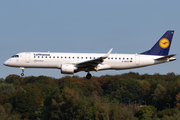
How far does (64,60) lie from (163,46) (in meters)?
17.0

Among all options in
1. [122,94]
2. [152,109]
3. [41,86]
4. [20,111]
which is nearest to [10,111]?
[20,111]

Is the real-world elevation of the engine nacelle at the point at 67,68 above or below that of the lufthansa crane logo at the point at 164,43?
below

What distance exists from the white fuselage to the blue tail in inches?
101

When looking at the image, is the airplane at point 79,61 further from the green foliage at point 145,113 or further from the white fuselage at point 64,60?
the green foliage at point 145,113

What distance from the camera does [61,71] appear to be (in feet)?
157

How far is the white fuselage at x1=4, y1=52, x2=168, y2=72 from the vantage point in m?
48.7

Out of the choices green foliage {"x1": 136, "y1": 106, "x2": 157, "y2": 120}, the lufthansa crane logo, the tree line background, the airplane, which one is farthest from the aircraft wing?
green foliage {"x1": 136, "y1": 106, "x2": 157, "y2": 120}

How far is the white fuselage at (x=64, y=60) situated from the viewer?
48688 mm

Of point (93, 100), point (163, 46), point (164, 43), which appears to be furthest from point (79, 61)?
point (93, 100)

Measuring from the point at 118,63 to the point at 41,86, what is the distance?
103444 millimetres

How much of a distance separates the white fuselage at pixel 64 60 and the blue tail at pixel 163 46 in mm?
2578

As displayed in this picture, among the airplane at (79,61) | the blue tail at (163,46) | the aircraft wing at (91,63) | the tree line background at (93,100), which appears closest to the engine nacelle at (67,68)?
the airplane at (79,61)

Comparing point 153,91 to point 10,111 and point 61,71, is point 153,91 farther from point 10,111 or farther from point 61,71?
point 61,71

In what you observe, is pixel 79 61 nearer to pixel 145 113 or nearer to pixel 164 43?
pixel 164 43
